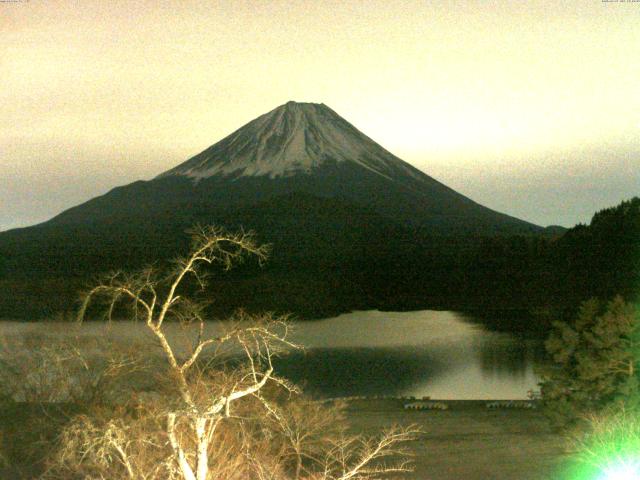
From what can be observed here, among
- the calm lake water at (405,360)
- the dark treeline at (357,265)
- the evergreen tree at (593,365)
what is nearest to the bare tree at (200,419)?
the evergreen tree at (593,365)

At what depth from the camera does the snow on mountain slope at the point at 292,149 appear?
271 feet

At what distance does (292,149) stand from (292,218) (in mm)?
9059

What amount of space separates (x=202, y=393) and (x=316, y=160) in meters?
78.1

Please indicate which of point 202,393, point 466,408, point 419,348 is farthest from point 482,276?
point 202,393

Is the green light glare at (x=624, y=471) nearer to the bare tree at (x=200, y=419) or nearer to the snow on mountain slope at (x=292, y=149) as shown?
the bare tree at (x=200, y=419)

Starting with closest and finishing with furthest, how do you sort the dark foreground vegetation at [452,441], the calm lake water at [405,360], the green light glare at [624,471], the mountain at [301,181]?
1. the green light glare at [624,471]
2. the dark foreground vegetation at [452,441]
3. the calm lake water at [405,360]
4. the mountain at [301,181]

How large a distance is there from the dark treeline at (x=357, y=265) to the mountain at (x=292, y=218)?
0.61ft

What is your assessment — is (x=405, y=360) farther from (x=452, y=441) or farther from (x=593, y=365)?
(x=593, y=365)

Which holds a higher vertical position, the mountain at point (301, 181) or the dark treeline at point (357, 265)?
the mountain at point (301, 181)

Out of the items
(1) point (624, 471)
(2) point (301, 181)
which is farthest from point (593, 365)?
(2) point (301, 181)

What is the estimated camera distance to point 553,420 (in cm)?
1309

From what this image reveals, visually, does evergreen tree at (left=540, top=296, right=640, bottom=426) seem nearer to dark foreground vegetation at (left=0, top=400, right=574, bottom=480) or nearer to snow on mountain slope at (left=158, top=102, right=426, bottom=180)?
dark foreground vegetation at (left=0, top=400, right=574, bottom=480)

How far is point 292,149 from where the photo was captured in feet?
272

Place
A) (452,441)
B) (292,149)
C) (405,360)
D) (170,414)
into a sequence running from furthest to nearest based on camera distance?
1. (292,149)
2. (405,360)
3. (452,441)
4. (170,414)
